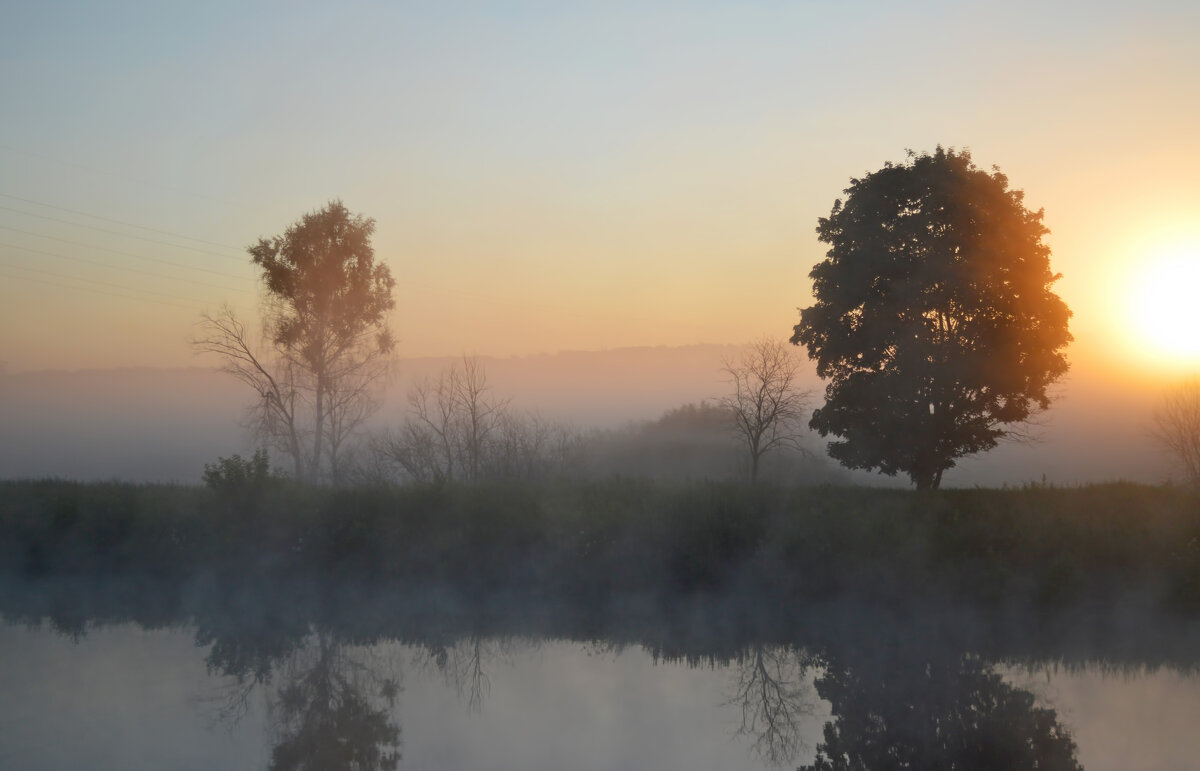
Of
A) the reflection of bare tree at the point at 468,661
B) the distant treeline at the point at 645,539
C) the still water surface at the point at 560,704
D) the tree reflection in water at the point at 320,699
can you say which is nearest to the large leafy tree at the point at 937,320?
the distant treeline at the point at 645,539

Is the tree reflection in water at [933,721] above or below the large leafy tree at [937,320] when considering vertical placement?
below

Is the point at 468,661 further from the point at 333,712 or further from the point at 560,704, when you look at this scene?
the point at 333,712

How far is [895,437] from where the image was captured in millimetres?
23406

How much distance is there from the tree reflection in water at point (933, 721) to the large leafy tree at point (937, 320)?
35.5 feet

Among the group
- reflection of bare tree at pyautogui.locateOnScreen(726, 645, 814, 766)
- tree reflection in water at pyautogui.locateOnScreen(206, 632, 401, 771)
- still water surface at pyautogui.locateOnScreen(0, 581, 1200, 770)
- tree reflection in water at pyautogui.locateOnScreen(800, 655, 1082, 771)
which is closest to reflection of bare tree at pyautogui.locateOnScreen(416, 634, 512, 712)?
still water surface at pyautogui.locateOnScreen(0, 581, 1200, 770)

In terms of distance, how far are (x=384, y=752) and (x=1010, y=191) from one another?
72.6 feet

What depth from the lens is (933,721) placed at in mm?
10688

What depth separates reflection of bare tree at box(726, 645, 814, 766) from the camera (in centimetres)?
1058

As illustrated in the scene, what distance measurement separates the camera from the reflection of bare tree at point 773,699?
10.6m

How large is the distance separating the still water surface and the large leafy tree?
9.78 metres

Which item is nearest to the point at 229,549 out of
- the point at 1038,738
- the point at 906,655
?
the point at 906,655

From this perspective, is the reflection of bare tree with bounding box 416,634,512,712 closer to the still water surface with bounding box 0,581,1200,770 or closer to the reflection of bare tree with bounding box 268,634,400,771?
the still water surface with bounding box 0,581,1200,770

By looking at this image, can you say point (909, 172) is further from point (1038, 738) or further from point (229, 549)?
point (229, 549)

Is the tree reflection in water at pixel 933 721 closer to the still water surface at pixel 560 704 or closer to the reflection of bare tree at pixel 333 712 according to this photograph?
the still water surface at pixel 560 704
